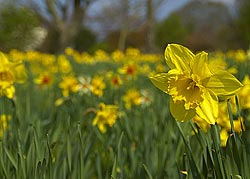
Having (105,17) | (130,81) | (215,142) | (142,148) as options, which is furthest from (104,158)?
(105,17)

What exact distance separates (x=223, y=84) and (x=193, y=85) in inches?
2.2

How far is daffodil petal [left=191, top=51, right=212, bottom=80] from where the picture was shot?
692mm

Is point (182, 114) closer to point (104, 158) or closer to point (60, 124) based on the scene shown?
point (104, 158)

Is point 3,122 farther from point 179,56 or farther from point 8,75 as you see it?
point 179,56

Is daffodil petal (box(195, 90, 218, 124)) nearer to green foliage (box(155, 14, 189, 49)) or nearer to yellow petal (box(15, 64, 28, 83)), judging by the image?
yellow petal (box(15, 64, 28, 83))

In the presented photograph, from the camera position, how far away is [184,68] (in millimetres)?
733

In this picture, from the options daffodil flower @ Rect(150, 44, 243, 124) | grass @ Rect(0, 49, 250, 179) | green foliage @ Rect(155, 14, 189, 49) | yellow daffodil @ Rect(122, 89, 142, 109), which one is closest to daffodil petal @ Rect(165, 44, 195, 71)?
daffodil flower @ Rect(150, 44, 243, 124)

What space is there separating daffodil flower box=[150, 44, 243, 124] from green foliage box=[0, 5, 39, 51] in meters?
11.2

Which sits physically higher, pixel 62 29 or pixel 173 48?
pixel 62 29

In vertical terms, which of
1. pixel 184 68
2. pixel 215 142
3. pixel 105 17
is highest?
pixel 105 17

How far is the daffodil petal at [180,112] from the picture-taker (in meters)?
0.70

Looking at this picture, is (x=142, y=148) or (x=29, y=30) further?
(x=29, y=30)

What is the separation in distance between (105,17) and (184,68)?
2807cm

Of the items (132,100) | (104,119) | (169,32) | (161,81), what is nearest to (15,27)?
(132,100)
